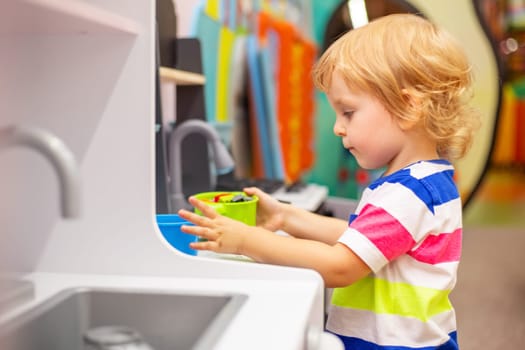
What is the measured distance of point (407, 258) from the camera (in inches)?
38.0

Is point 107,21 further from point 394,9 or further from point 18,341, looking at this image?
point 394,9

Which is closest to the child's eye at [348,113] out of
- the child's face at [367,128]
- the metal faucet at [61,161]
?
the child's face at [367,128]

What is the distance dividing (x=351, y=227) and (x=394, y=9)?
10.9 ft

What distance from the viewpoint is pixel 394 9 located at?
3.97 meters

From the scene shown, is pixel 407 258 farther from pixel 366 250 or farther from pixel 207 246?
pixel 207 246

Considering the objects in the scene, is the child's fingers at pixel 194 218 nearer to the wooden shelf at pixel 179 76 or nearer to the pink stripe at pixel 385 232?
the pink stripe at pixel 385 232

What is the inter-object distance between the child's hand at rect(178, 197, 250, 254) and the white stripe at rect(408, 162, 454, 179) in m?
0.28

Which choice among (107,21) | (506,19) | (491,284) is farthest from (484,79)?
(107,21)

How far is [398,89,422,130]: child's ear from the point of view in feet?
3.24

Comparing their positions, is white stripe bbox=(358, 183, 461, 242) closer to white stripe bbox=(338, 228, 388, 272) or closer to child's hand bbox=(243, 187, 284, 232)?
white stripe bbox=(338, 228, 388, 272)

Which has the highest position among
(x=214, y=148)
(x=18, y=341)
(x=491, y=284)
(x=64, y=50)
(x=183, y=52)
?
(x=183, y=52)

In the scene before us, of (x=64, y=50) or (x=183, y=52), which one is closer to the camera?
(x=64, y=50)

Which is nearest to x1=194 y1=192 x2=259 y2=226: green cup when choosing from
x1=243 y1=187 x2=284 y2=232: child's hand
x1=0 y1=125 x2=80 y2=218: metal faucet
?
x1=243 y1=187 x2=284 y2=232: child's hand

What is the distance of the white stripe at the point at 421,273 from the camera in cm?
95
